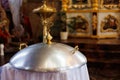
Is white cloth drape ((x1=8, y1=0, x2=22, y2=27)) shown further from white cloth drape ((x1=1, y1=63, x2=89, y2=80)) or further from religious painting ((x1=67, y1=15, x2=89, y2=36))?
white cloth drape ((x1=1, y1=63, x2=89, y2=80))

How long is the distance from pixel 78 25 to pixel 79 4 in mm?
511

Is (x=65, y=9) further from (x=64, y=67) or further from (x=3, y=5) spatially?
(x=64, y=67)

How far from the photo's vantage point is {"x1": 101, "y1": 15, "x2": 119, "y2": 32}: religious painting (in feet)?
18.8

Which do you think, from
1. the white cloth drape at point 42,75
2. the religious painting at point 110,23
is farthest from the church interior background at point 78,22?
the white cloth drape at point 42,75

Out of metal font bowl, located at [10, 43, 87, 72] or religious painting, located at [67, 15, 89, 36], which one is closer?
metal font bowl, located at [10, 43, 87, 72]

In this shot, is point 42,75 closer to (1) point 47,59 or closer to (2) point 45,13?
(1) point 47,59

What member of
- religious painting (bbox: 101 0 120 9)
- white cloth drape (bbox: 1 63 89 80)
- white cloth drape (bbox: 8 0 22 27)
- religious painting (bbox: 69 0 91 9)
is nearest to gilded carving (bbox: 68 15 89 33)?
religious painting (bbox: 69 0 91 9)

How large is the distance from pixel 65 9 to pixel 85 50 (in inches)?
49.9

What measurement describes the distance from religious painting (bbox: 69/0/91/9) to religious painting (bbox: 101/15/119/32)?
531mm

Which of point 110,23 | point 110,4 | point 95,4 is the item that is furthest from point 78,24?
point 110,4

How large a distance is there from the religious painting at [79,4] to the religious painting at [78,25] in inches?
9.6

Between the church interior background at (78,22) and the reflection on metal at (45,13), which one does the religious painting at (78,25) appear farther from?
the reflection on metal at (45,13)

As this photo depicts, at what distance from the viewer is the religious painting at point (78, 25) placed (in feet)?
19.0

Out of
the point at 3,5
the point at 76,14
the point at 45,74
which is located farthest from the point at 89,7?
the point at 45,74
